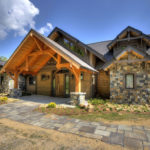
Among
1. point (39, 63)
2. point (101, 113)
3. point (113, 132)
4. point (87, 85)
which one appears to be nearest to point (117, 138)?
point (113, 132)

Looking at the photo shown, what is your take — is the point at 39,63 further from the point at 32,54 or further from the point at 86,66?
the point at 86,66

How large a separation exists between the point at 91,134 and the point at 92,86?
673 cm

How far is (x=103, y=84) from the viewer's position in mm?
10156

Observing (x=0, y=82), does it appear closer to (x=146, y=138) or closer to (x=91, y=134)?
(x=91, y=134)

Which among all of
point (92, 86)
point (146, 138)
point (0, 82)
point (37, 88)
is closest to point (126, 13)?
point (92, 86)

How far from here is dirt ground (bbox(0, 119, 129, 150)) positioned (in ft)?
8.70

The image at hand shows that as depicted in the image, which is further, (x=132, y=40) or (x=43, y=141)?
(x=132, y=40)

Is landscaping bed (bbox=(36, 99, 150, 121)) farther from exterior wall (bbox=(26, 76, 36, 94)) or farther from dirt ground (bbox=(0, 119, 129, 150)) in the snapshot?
exterior wall (bbox=(26, 76, 36, 94))

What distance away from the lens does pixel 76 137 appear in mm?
3143

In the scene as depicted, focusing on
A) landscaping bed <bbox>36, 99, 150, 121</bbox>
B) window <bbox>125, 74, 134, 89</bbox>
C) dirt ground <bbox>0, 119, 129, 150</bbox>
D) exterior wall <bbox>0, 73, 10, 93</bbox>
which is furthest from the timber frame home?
dirt ground <bbox>0, 119, 129, 150</bbox>

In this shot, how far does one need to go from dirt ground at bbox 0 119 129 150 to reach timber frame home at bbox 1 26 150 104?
4313 millimetres

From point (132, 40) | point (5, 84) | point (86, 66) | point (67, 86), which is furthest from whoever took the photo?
point (5, 84)

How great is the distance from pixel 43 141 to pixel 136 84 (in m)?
→ 7.19

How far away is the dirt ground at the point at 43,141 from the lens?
265 centimetres
